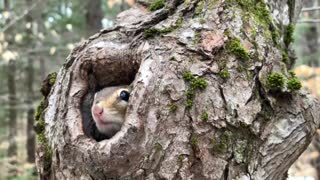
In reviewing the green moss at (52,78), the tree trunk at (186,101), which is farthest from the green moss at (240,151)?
the green moss at (52,78)

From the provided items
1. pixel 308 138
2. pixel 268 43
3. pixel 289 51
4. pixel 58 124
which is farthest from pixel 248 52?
pixel 58 124

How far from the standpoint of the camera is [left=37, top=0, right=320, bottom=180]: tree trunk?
187cm

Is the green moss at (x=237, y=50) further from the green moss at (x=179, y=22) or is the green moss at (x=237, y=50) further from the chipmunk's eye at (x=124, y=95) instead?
the chipmunk's eye at (x=124, y=95)

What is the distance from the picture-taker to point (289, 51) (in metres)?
2.59

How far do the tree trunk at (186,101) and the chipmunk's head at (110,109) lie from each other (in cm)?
8

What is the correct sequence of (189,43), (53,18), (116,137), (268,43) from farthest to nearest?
1. (53,18)
2. (268,43)
3. (189,43)
4. (116,137)

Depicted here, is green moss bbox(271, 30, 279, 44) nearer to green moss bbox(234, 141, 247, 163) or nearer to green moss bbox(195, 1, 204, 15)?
green moss bbox(195, 1, 204, 15)

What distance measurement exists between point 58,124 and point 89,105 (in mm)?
220

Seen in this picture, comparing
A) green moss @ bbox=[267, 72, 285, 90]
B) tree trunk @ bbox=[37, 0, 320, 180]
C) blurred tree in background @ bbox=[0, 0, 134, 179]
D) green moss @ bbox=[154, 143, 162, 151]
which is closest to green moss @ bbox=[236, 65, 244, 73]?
tree trunk @ bbox=[37, 0, 320, 180]

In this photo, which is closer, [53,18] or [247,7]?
[247,7]

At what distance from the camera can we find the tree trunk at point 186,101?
1866mm

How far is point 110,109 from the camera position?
2131mm

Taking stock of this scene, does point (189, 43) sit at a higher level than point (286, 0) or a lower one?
lower

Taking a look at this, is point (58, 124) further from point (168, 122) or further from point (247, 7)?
point (247, 7)
